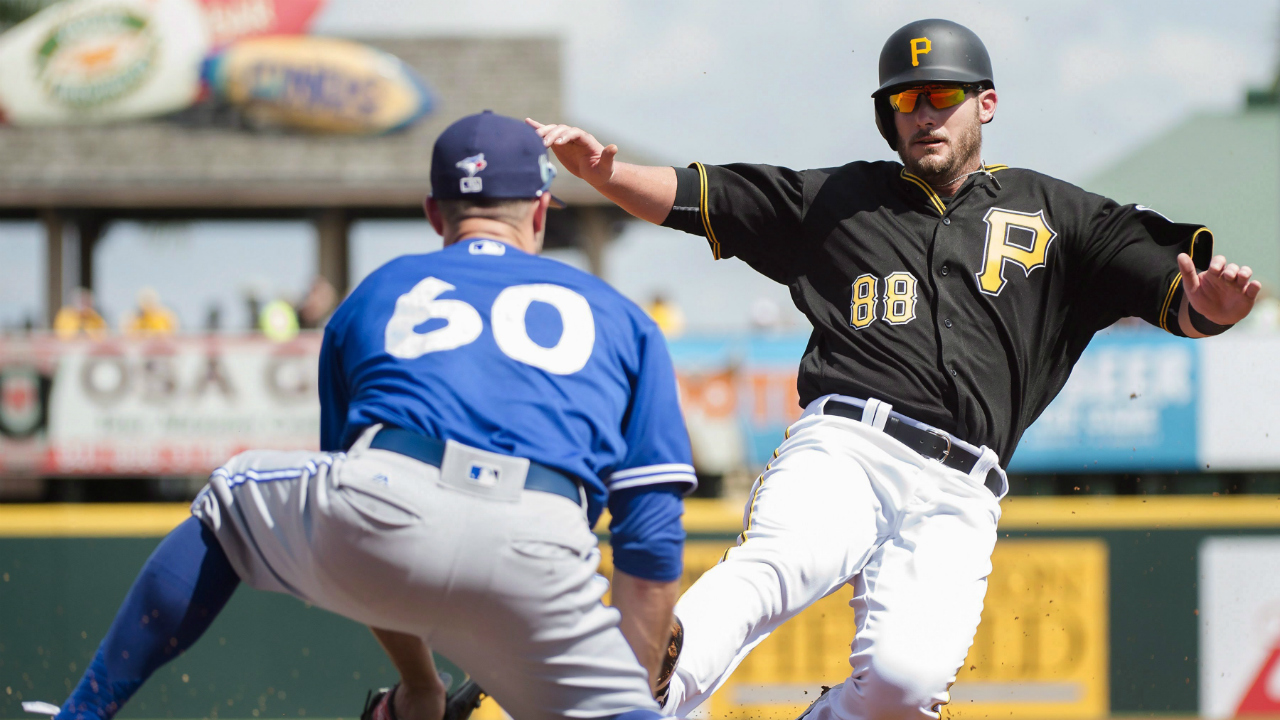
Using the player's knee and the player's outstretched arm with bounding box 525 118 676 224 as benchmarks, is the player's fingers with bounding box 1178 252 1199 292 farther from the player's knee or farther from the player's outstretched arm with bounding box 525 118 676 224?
the player's outstretched arm with bounding box 525 118 676 224

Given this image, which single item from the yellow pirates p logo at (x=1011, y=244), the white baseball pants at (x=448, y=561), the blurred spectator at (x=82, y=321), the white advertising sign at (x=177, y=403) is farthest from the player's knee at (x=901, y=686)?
the blurred spectator at (x=82, y=321)

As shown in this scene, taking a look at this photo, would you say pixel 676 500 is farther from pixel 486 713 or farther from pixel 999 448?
pixel 486 713

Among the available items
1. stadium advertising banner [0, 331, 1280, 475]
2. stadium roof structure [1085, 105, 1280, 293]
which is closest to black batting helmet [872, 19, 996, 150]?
stadium advertising banner [0, 331, 1280, 475]

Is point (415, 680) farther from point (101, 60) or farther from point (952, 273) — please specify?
point (101, 60)

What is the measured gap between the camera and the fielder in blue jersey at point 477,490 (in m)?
2.33

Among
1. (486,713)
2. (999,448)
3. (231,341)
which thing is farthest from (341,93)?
(999,448)

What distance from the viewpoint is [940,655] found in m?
3.28

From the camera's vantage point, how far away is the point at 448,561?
2303 mm

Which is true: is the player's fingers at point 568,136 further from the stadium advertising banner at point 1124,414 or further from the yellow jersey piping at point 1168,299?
the stadium advertising banner at point 1124,414

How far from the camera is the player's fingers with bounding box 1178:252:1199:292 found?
3361mm

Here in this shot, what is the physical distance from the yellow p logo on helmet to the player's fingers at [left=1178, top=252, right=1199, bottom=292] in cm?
97

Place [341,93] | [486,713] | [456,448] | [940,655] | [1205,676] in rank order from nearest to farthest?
[456,448] → [940,655] → [486,713] → [1205,676] → [341,93]

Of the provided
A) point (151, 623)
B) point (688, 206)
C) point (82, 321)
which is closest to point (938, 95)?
point (688, 206)

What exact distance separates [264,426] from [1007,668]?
6.58 m
